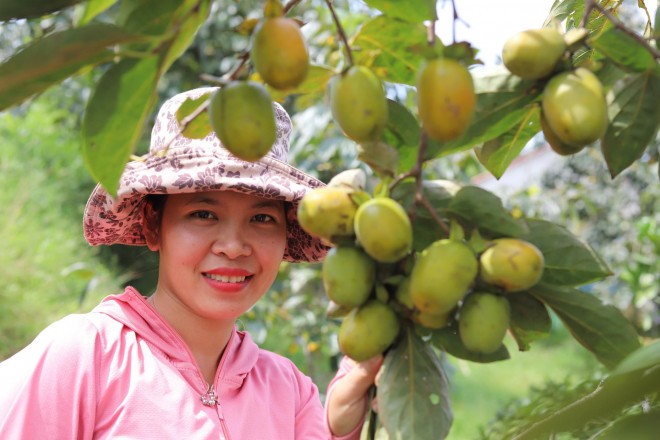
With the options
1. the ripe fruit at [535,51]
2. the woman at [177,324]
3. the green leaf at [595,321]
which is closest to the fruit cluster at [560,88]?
the ripe fruit at [535,51]

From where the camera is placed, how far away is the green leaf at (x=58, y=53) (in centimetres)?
57

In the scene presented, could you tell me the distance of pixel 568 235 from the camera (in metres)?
0.66

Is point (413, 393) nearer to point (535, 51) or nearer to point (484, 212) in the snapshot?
point (484, 212)

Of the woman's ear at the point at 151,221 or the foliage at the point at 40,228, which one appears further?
the foliage at the point at 40,228

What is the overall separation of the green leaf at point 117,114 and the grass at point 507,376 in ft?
18.8

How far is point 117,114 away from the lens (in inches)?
24.5

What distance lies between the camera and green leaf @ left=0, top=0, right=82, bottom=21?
1.99 ft

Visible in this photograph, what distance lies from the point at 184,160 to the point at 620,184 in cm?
759

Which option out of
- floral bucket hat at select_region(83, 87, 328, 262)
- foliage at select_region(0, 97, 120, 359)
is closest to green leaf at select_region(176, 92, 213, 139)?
floral bucket hat at select_region(83, 87, 328, 262)

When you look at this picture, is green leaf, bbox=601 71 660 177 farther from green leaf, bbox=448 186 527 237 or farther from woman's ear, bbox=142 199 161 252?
woman's ear, bbox=142 199 161 252

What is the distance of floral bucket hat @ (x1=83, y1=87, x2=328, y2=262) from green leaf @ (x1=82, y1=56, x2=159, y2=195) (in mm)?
649

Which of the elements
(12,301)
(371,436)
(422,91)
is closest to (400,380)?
(371,436)

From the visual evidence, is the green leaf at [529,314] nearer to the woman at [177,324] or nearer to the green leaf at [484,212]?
the green leaf at [484,212]

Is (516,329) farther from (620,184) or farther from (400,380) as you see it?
(620,184)
